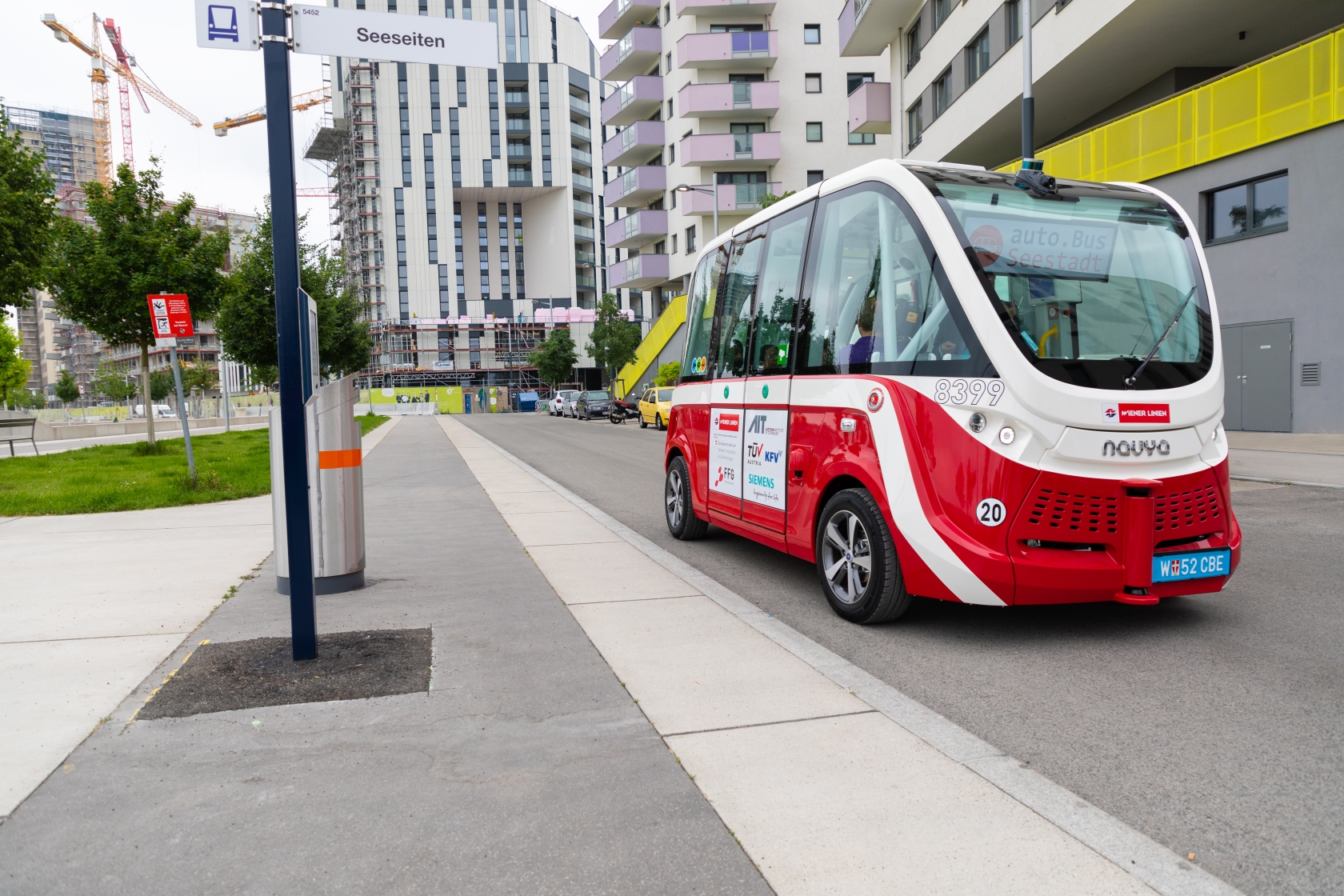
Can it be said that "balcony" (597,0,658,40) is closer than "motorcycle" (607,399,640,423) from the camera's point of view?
No

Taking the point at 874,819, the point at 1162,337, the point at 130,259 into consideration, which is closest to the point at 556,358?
the point at 130,259

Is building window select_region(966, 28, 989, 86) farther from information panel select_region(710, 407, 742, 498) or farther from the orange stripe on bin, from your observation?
the orange stripe on bin

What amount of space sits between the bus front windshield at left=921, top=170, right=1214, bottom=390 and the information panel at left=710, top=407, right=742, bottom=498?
99.9 inches

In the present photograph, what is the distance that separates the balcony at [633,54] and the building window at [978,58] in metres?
28.8

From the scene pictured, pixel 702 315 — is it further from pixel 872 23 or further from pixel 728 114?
pixel 728 114

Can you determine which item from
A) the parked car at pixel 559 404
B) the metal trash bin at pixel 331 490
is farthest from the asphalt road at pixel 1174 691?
the parked car at pixel 559 404

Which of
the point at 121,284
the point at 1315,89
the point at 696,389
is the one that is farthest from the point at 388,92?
the point at 696,389

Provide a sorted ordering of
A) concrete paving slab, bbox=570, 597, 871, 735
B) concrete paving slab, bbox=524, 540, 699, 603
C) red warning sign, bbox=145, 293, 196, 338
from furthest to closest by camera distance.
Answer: red warning sign, bbox=145, 293, 196, 338 → concrete paving slab, bbox=524, 540, 699, 603 → concrete paving slab, bbox=570, 597, 871, 735

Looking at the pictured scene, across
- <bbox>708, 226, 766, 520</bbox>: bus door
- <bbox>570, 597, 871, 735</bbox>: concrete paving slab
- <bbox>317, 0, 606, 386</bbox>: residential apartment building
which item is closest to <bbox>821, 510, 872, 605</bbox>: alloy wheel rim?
<bbox>570, 597, 871, 735</bbox>: concrete paving slab

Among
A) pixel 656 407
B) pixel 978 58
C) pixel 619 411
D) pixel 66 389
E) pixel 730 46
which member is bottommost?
pixel 619 411

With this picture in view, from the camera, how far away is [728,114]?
153 ft

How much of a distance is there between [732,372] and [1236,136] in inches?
642

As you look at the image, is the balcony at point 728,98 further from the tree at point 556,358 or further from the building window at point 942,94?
the tree at point 556,358

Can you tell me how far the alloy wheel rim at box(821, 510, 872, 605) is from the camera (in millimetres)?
5430
